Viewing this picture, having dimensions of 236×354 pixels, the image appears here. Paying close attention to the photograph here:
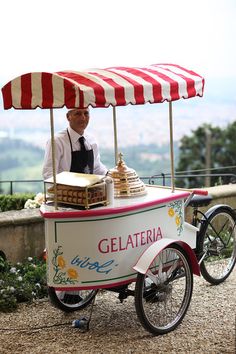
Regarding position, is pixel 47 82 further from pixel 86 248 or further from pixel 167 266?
pixel 167 266

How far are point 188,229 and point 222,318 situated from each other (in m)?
0.79

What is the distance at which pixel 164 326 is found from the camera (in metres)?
5.68

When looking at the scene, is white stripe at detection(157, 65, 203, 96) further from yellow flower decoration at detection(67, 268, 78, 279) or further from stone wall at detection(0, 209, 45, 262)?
stone wall at detection(0, 209, 45, 262)

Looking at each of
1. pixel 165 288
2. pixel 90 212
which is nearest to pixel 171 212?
pixel 165 288

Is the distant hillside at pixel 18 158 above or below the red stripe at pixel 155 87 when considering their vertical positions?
below

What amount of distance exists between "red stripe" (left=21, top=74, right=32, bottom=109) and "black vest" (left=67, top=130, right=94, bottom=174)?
1.15m

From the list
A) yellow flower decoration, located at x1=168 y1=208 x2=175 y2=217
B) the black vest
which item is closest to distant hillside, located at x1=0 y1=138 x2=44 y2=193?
the black vest

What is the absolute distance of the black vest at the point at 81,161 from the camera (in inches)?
247

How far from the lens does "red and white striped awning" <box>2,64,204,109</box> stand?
504 cm

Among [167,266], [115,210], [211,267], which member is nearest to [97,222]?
[115,210]

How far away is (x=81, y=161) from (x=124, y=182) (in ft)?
2.21

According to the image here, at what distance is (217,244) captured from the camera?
6770 millimetres

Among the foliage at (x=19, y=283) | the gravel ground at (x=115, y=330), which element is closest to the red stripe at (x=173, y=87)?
the gravel ground at (x=115, y=330)

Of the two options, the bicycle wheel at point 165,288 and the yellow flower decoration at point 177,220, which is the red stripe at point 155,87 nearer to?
the yellow flower decoration at point 177,220
